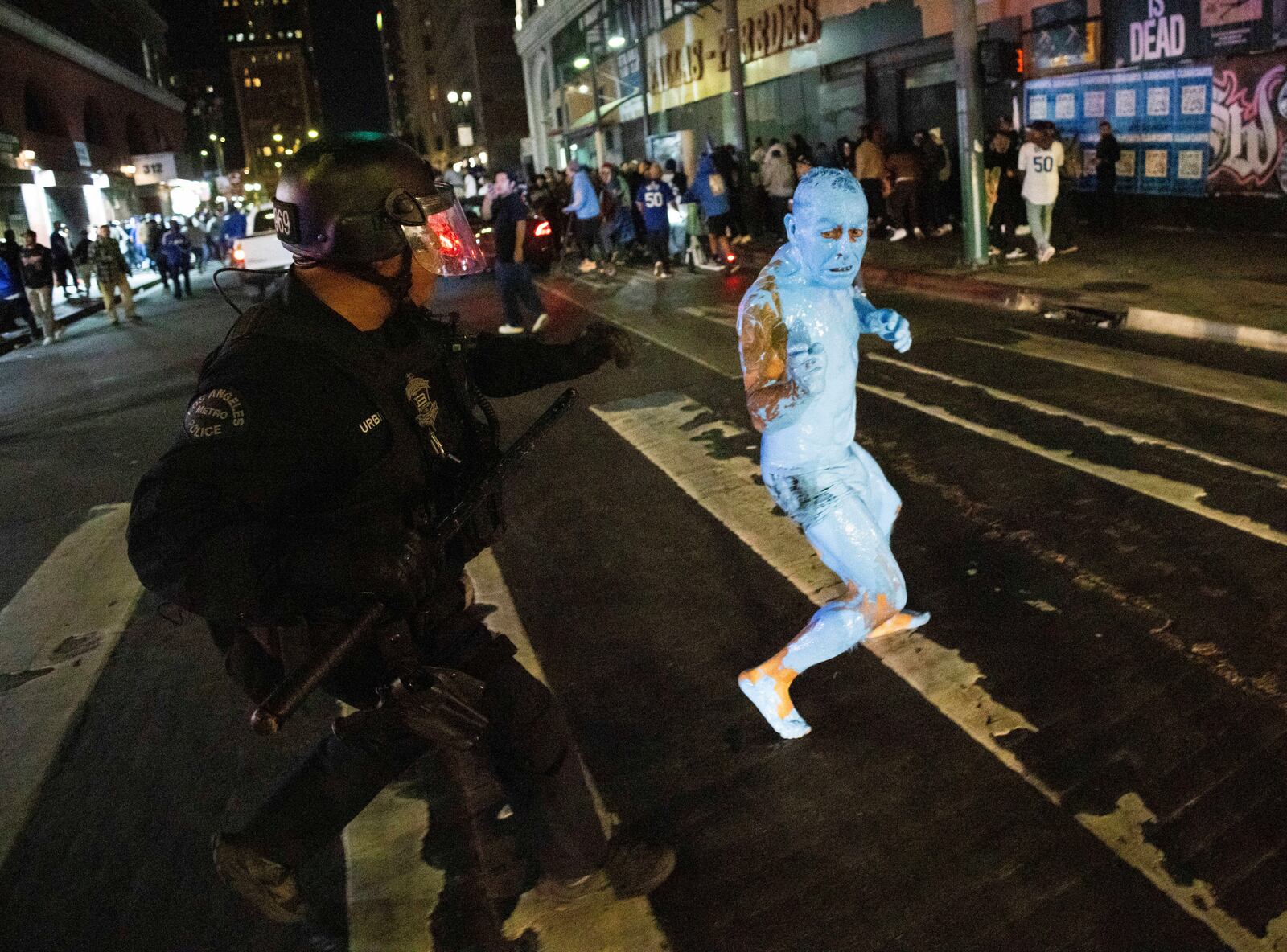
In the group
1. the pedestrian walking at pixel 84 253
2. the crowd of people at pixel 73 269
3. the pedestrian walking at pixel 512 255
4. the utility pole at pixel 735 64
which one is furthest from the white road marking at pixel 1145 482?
the pedestrian walking at pixel 84 253

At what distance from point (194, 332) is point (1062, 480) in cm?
1559

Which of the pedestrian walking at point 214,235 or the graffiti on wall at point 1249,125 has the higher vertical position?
the pedestrian walking at point 214,235

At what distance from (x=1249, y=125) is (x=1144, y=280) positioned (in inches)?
174

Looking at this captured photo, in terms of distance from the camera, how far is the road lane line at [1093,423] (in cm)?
575

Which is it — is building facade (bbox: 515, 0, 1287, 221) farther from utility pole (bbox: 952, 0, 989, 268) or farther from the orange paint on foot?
the orange paint on foot

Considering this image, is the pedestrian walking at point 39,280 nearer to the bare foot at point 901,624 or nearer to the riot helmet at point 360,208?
the bare foot at point 901,624

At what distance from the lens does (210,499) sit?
195cm

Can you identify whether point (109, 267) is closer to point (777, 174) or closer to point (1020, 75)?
point (777, 174)

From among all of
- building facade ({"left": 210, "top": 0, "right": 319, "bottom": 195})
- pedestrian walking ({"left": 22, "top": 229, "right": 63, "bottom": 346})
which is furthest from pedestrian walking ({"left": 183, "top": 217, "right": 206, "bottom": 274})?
building facade ({"left": 210, "top": 0, "right": 319, "bottom": 195})

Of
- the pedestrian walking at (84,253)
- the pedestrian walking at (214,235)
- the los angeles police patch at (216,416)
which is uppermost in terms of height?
the pedestrian walking at (214,235)

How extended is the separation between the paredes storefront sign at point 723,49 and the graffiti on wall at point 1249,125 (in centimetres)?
1045

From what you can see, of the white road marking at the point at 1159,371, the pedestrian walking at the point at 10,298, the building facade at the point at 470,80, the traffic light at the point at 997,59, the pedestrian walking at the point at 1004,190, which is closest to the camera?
the white road marking at the point at 1159,371

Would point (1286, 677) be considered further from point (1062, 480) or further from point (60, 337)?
point (60, 337)

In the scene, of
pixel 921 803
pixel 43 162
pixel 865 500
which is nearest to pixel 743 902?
pixel 921 803
